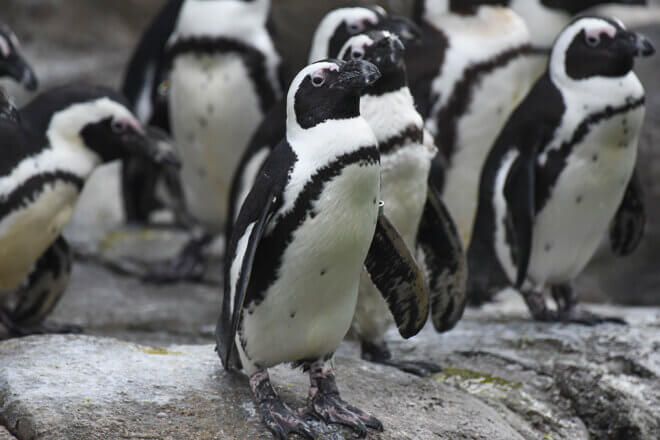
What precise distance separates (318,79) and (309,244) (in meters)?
0.35

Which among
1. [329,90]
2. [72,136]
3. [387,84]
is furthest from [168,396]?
[72,136]

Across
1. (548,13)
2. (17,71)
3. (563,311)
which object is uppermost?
(548,13)

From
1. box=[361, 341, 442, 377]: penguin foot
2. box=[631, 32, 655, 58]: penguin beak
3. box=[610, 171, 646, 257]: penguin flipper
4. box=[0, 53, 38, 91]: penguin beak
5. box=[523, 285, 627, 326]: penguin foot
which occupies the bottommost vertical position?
box=[523, 285, 627, 326]: penguin foot

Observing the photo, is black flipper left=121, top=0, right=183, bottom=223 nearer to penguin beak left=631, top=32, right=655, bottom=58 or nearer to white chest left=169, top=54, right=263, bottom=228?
white chest left=169, top=54, right=263, bottom=228

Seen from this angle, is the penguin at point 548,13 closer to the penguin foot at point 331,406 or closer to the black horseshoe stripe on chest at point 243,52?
the black horseshoe stripe on chest at point 243,52

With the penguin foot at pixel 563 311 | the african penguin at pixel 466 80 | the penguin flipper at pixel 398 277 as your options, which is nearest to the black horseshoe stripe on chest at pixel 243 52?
the african penguin at pixel 466 80

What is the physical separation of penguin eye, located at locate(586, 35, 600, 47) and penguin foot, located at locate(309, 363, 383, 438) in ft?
4.99

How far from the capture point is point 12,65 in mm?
3734

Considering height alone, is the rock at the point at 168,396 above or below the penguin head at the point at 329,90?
below

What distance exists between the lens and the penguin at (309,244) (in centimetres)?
212

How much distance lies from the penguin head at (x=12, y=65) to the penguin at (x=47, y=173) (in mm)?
446

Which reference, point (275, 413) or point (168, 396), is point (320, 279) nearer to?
point (275, 413)

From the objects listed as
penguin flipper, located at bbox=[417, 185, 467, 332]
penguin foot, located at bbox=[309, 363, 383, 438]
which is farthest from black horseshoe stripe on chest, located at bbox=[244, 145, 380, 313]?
penguin flipper, located at bbox=[417, 185, 467, 332]

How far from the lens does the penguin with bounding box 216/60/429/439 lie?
2.12m
